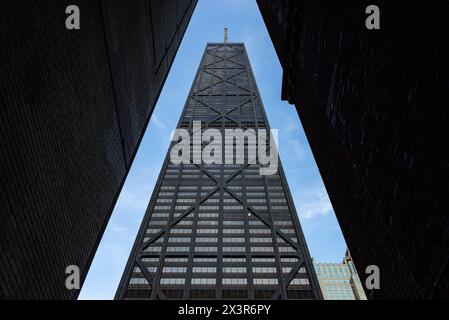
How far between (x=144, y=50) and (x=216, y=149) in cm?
7606

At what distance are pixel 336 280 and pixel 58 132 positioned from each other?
170441mm

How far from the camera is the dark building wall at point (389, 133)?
10.4m

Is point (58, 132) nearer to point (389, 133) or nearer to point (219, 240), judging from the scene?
point (389, 133)

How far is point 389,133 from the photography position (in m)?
13.5

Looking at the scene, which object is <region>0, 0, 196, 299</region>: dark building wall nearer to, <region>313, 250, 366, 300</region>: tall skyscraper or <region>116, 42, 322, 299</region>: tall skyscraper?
<region>116, 42, 322, 299</region>: tall skyscraper

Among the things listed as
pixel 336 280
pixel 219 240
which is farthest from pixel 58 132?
pixel 336 280

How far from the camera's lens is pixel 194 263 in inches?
2400

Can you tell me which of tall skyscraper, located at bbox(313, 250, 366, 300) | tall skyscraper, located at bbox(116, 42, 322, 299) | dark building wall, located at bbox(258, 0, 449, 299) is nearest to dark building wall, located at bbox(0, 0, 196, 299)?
dark building wall, located at bbox(258, 0, 449, 299)

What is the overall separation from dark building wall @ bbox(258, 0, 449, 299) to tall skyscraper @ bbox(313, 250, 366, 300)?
151 m

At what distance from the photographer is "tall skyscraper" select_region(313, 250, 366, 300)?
16088cm

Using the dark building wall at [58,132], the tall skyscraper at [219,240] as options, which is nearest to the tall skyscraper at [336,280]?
the tall skyscraper at [219,240]

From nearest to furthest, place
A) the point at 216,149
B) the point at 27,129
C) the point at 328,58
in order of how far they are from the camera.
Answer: the point at 27,129 < the point at 328,58 < the point at 216,149

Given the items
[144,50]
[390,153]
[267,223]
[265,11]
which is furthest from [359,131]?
[267,223]

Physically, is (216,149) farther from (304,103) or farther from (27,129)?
(27,129)
